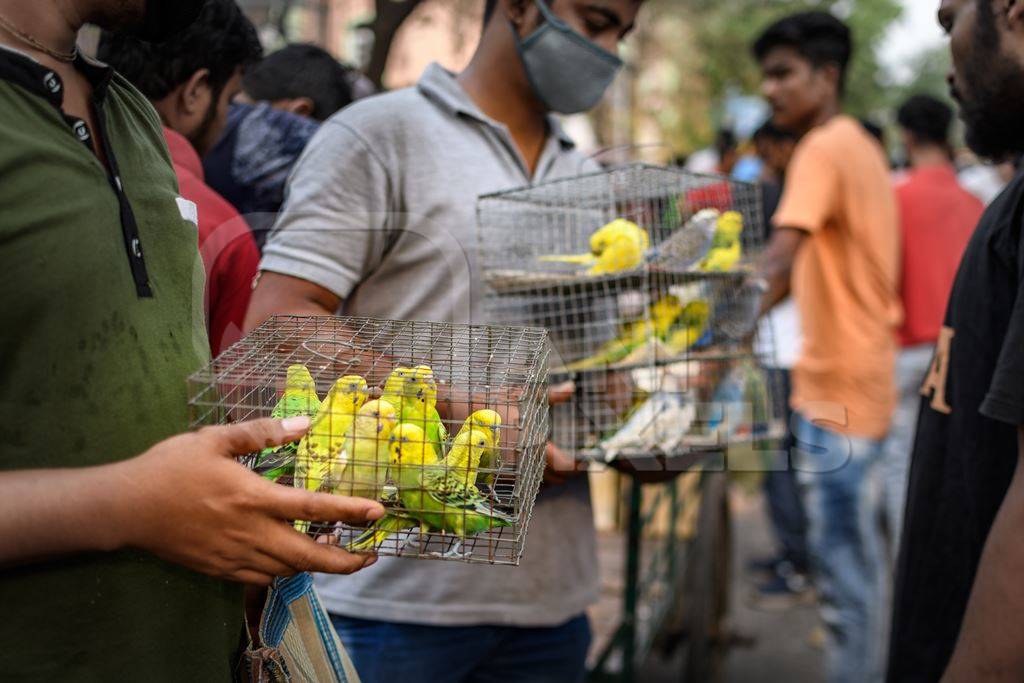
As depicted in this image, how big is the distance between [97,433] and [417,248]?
0.97 meters

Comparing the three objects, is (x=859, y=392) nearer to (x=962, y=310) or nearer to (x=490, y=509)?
(x=962, y=310)

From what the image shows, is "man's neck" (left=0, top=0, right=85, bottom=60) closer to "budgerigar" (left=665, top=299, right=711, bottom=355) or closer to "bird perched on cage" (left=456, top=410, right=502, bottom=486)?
"bird perched on cage" (left=456, top=410, right=502, bottom=486)

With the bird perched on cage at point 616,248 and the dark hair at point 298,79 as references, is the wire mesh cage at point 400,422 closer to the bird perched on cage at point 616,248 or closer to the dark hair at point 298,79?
the bird perched on cage at point 616,248

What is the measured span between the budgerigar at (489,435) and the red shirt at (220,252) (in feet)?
1.87

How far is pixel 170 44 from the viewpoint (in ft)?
6.70

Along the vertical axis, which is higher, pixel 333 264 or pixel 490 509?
pixel 333 264

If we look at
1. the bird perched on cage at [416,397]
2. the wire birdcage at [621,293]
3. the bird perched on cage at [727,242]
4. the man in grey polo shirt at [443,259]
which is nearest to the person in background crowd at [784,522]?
the bird perched on cage at [727,242]

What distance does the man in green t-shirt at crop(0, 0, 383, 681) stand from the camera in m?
1.03

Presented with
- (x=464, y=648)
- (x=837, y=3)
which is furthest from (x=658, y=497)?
(x=837, y=3)

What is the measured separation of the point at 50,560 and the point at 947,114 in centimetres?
550

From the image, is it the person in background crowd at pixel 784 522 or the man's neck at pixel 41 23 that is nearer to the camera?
the man's neck at pixel 41 23

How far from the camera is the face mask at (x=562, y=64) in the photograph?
Answer: 216 cm

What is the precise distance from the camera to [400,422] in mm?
1227

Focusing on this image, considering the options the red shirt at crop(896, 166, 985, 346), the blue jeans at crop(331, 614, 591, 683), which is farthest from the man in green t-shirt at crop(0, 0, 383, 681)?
the red shirt at crop(896, 166, 985, 346)
